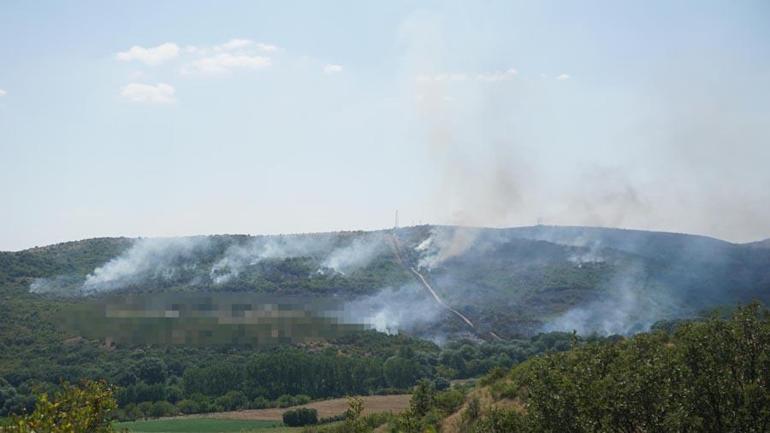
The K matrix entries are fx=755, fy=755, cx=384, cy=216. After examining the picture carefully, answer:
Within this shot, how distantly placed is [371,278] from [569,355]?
10902 centimetres

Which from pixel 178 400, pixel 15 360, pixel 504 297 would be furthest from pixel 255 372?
pixel 504 297

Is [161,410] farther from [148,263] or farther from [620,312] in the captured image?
[620,312]

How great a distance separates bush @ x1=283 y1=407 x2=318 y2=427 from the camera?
73.7m

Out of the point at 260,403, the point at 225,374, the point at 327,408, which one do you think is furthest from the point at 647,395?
the point at 225,374

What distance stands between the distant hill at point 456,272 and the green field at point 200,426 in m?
38.4

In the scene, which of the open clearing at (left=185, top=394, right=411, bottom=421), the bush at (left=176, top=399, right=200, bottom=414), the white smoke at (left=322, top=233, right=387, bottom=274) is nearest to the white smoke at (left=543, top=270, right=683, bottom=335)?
the white smoke at (left=322, top=233, right=387, bottom=274)

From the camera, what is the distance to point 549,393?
2361cm

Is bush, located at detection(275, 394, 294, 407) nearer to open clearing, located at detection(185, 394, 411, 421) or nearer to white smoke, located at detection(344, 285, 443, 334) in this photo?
open clearing, located at detection(185, 394, 411, 421)

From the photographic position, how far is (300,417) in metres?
74.5

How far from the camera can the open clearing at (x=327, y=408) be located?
251 feet

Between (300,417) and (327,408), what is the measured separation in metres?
6.19

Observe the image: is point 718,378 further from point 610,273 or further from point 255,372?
point 610,273

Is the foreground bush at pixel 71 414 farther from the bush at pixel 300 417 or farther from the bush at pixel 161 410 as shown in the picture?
the bush at pixel 161 410

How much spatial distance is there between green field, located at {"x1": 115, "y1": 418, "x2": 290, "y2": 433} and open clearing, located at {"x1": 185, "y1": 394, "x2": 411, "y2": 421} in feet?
7.98
